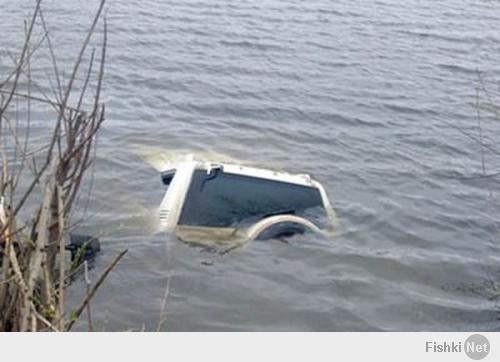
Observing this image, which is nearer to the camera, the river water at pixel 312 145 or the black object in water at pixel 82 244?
the black object in water at pixel 82 244

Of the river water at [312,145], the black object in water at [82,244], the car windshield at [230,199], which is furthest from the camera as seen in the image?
the car windshield at [230,199]

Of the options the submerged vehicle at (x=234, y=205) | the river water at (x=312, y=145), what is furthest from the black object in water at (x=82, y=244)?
the submerged vehicle at (x=234, y=205)

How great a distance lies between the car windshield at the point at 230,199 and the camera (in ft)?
23.2

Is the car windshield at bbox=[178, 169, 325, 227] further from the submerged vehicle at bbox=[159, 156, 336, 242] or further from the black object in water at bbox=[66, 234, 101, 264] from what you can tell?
the black object in water at bbox=[66, 234, 101, 264]

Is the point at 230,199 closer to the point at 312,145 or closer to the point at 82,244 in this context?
the point at 82,244

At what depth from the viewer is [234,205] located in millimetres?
7102

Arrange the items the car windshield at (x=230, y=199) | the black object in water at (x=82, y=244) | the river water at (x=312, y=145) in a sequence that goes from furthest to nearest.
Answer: the car windshield at (x=230, y=199) → the river water at (x=312, y=145) → the black object in water at (x=82, y=244)

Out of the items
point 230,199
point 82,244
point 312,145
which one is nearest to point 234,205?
point 230,199

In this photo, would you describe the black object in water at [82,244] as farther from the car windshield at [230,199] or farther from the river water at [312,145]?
the car windshield at [230,199]

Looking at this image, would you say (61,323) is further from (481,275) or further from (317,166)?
(317,166)

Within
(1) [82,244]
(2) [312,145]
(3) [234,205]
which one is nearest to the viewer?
(1) [82,244]

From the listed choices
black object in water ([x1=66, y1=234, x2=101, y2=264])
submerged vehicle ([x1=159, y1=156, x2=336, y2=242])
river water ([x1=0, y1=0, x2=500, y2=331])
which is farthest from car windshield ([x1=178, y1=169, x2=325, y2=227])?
black object in water ([x1=66, y1=234, x2=101, y2=264])

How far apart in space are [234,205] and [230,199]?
0.06 meters

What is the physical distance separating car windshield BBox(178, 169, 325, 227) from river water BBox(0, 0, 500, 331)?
296 millimetres
